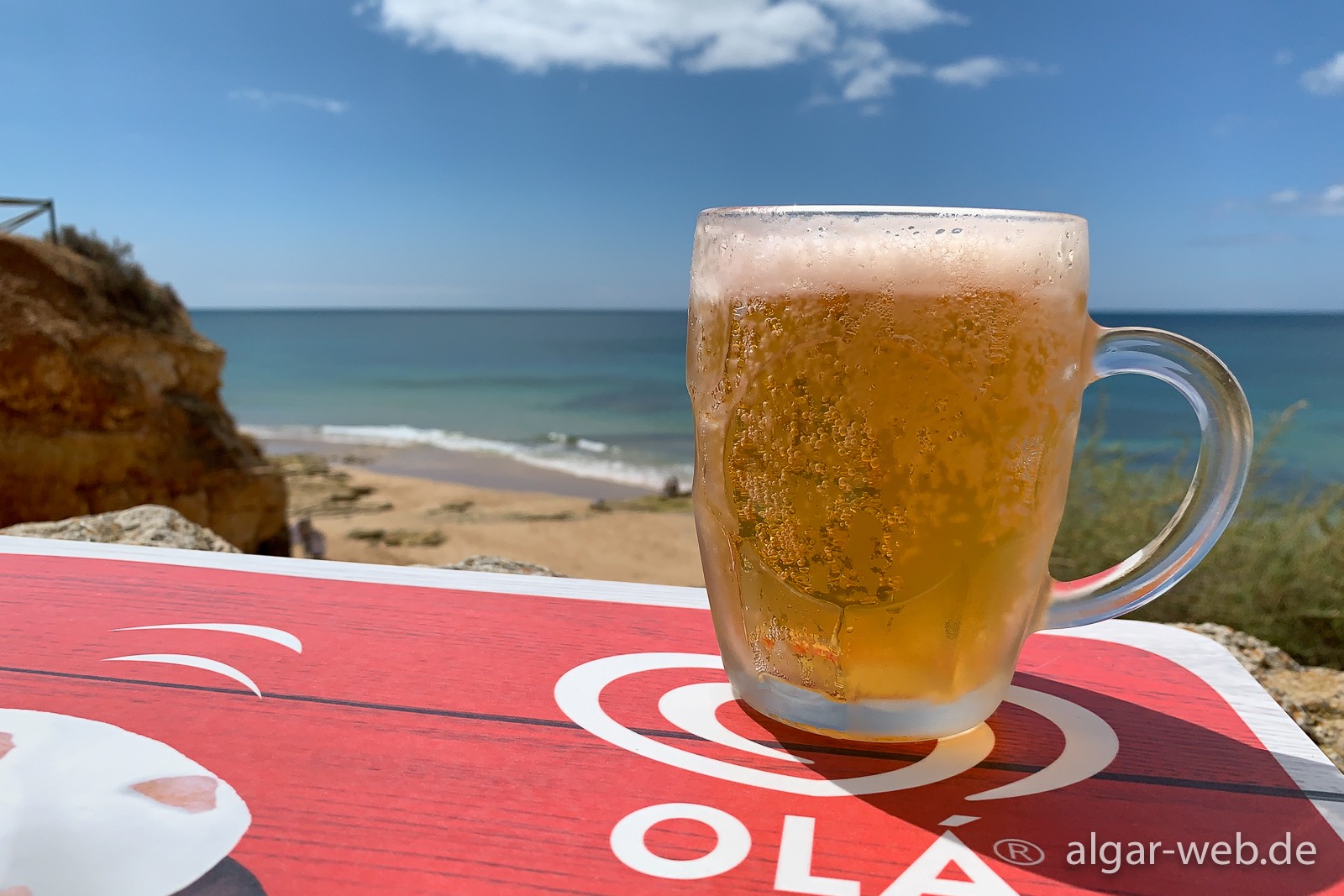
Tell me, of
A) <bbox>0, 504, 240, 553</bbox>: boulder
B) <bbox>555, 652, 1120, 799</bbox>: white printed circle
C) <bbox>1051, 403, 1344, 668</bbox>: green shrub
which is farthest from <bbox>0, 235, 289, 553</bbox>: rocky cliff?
<bbox>555, 652, 1120, 799</bbox>: white printed circle

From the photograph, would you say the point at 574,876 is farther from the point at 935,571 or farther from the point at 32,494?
the point at 32,494

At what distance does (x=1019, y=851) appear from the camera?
2.02ft

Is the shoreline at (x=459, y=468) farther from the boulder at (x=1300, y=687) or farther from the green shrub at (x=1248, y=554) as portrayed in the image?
the boulder at (x=1300, y=687)

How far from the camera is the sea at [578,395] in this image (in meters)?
→ 15.1

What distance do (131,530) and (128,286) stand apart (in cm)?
498

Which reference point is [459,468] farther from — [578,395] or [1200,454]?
[1200,454]

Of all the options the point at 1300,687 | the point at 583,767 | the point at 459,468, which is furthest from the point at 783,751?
the point at 459,468

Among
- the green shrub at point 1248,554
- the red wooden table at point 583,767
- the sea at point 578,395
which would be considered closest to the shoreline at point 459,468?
the sea at point 578,395

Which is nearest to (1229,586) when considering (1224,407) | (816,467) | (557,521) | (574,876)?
(1224,407)

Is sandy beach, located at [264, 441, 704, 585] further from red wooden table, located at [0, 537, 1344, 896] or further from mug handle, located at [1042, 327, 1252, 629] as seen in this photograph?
mug handle, located at [1042, 327, 1252, 629]

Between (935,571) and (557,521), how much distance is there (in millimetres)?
10147

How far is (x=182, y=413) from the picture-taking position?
5.73 m

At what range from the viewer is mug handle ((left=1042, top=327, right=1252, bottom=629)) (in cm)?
74

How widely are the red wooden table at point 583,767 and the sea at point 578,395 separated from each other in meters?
3.01
